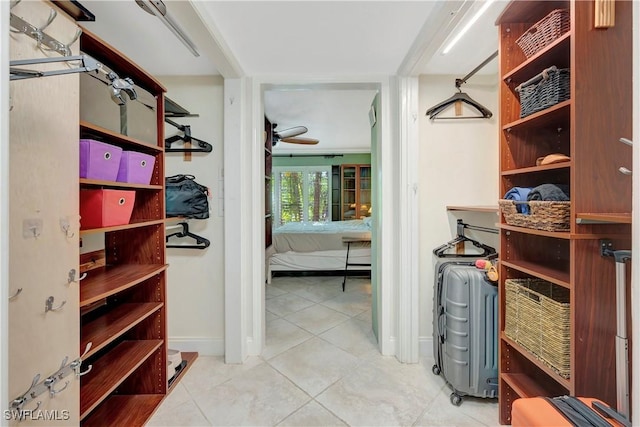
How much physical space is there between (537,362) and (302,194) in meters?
5.95

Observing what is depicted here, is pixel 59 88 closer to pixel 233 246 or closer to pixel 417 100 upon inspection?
pixel 233 246

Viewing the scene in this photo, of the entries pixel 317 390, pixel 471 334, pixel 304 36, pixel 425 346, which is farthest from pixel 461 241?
pixel 304 36

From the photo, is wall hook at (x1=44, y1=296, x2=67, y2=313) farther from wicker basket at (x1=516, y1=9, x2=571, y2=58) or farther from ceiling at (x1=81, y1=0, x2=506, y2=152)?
wicker basket at (x1=516, y1=9, x2=571, y2=58)

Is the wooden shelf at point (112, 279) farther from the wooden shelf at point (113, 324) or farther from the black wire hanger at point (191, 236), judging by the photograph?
the black wire hanger at point (191, 236)

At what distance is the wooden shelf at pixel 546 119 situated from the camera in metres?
1.07

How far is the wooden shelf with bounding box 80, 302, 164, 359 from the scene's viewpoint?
1.23m

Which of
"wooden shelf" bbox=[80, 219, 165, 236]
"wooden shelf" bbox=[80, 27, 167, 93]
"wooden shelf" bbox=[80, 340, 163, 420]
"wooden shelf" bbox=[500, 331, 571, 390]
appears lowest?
"wooden shelf" bbox=[80, 340, 163, 420]

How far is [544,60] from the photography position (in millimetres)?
1237

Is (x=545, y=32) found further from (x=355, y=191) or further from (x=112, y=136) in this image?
Result: (x=355, y=191)

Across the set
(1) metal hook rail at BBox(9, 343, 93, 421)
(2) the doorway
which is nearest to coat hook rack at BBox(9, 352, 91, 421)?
(1) metal hook rail at BBox(9, 343, 93, 421)

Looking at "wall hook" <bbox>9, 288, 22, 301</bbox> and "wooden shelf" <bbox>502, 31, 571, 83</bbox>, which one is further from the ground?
"wooden shelf" <bbox>502, 31, 571, 83</bbox>

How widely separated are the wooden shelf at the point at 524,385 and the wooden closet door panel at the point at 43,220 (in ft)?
6.41

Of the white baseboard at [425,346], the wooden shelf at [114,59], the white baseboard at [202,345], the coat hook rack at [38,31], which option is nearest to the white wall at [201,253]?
the white baseboard at [202,345]

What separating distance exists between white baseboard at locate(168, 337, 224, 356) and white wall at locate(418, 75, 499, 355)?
165 centimetres
